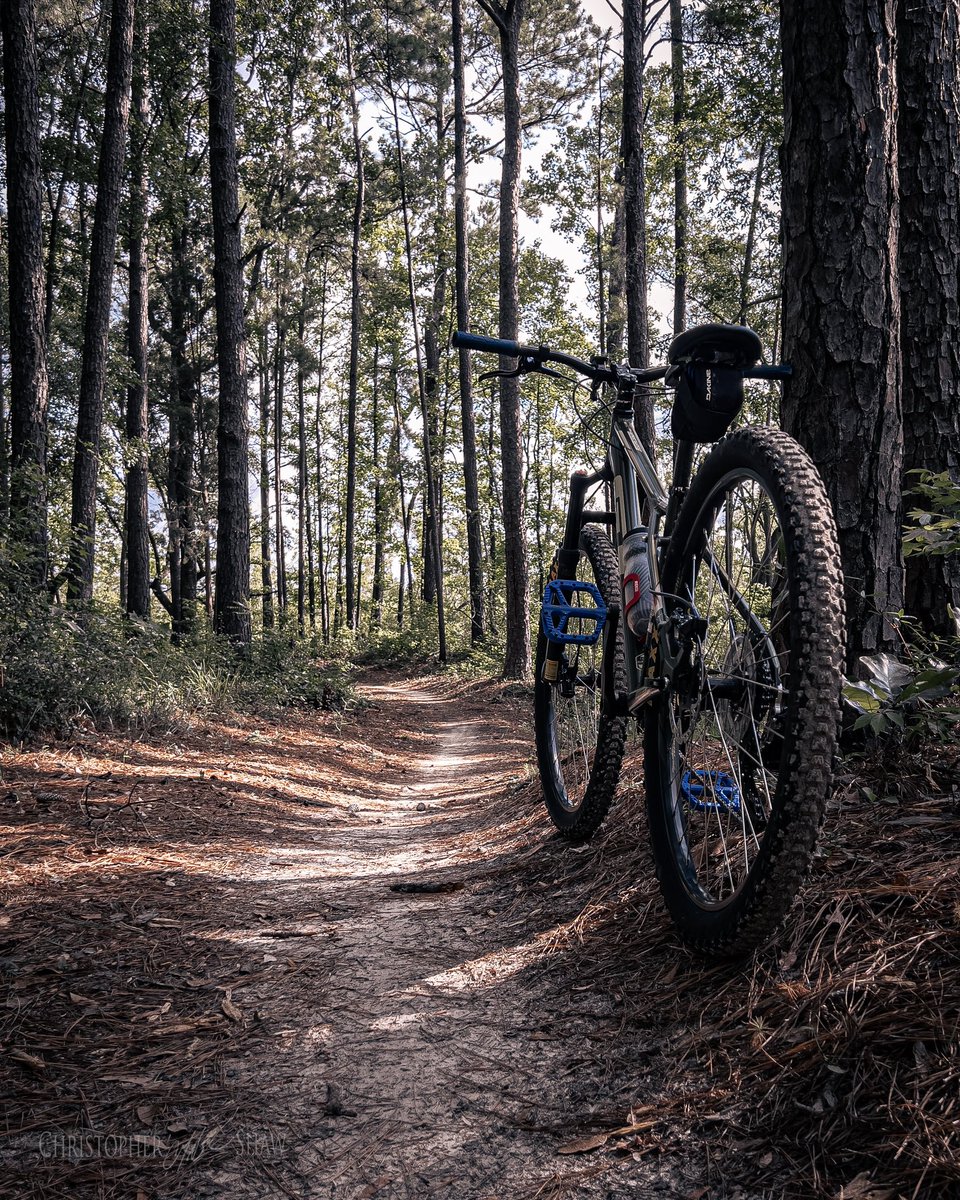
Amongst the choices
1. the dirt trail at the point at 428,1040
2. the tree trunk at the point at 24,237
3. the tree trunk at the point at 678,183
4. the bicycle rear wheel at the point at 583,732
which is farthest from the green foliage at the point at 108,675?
the tree trunk at the point at 678,183

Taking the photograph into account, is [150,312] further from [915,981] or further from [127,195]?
[915,981]

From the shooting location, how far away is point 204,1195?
4.28 ft

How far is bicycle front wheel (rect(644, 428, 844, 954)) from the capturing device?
148cm

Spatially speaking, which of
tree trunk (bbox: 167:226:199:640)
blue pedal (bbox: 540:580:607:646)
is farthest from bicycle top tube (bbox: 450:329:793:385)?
tree trunk (bbox: 167:226:199:640)

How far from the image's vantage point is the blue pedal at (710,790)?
2020 mm

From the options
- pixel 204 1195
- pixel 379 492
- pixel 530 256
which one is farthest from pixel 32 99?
pixel 379 492

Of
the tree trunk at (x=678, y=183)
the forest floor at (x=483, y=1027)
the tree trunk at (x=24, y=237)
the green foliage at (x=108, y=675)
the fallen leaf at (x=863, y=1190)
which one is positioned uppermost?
the tree trunk at (x=678, y=183)

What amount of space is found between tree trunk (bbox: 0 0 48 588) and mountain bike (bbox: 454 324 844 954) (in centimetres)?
730

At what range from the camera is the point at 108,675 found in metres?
5.76

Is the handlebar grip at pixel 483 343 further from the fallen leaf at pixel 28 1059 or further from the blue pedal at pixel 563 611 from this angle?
the fallen leaf at pixel 28 1059

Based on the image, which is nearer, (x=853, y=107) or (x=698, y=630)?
(x=698, y=630)

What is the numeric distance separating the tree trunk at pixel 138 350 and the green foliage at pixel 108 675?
17.2ft

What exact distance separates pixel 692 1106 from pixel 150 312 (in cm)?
2171

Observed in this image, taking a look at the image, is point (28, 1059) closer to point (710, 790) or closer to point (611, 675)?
point (710, 790)
